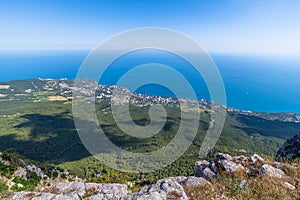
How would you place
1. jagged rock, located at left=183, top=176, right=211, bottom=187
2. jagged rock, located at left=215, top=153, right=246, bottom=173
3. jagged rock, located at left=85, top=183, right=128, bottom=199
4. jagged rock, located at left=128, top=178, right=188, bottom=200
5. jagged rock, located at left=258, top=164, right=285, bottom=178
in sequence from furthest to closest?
jagged rock, located at left=215, top=153, right=246, bottom=173, jagged rock, located at left=258, top=164, right=285, bottom=178, jagged rock, located at left=183, top=176, right=211, bottom=187, jagged rock, located at left=85, top=183, right=128, bottom=199, jagged rock, located at left=128, top=178, right=188, bottom=200

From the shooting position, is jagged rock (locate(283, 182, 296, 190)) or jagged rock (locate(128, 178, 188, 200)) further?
jagged rock (locate(283, 182, 296, 190))

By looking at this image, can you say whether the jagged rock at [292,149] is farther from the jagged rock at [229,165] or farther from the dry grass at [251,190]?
the dry grass at [251,190]

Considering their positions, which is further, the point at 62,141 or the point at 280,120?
the point at 280,120

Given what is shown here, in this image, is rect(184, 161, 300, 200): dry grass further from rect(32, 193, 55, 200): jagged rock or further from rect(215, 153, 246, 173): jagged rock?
rect(32, 193, 55, 200): jagged rock

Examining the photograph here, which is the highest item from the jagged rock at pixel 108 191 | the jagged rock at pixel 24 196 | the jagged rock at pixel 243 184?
the jagged rock at pixel 243 184

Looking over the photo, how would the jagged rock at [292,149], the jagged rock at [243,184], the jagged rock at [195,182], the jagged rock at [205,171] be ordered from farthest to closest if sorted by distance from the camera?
1. the jagged rock at [292,149]
2. the jagged rock at [205,171]
3. the jagged rock at [195,182]
4. the jagged rock at [243,184]

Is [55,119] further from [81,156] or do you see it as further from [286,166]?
[286,166]

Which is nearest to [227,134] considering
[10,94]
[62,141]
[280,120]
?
[280,120]

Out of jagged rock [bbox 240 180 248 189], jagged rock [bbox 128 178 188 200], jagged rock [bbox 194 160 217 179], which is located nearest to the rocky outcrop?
jagged rock [bbox 128 178 188 200]

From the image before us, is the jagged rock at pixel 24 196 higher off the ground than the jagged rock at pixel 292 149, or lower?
lower

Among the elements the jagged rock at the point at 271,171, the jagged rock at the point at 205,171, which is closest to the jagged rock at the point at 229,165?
the jagged rock at the point at 205,171

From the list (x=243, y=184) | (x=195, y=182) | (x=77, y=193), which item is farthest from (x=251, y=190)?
(x=77, y=193)
